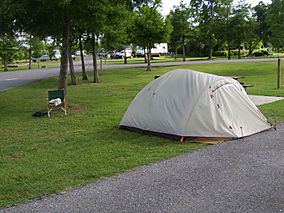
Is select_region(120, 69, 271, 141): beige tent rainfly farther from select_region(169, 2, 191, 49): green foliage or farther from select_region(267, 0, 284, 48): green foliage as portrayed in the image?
select_region(169, 2, 191, 49): green foliage

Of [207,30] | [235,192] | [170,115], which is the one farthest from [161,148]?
[207,30]

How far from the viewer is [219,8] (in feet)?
181

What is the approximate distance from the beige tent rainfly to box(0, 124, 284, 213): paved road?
3.81 ft

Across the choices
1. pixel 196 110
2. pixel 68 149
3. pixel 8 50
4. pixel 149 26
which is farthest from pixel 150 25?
pixel 68 149

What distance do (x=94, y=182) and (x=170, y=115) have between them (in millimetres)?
2955

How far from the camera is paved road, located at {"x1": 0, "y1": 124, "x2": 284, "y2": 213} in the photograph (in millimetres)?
4230

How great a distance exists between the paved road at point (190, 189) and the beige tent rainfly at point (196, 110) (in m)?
1.16

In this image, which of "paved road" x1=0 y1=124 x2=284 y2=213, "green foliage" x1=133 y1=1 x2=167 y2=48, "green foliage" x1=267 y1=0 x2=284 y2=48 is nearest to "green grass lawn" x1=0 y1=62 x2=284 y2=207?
"paved road" x1=0 y1=124 x2=284 y2=213

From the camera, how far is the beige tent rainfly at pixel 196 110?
741cm

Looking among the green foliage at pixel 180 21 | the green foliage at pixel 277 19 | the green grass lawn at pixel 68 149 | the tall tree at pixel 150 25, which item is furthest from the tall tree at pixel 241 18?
the green grass lawn at pixel 68 149

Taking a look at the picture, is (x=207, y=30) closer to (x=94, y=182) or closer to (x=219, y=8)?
(x=219, y=8)

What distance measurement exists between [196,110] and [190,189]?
116 inches

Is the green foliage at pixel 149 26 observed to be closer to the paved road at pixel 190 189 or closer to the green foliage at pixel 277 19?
the green foliage at pixel 277 19

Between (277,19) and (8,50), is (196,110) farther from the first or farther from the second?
(8,50)
